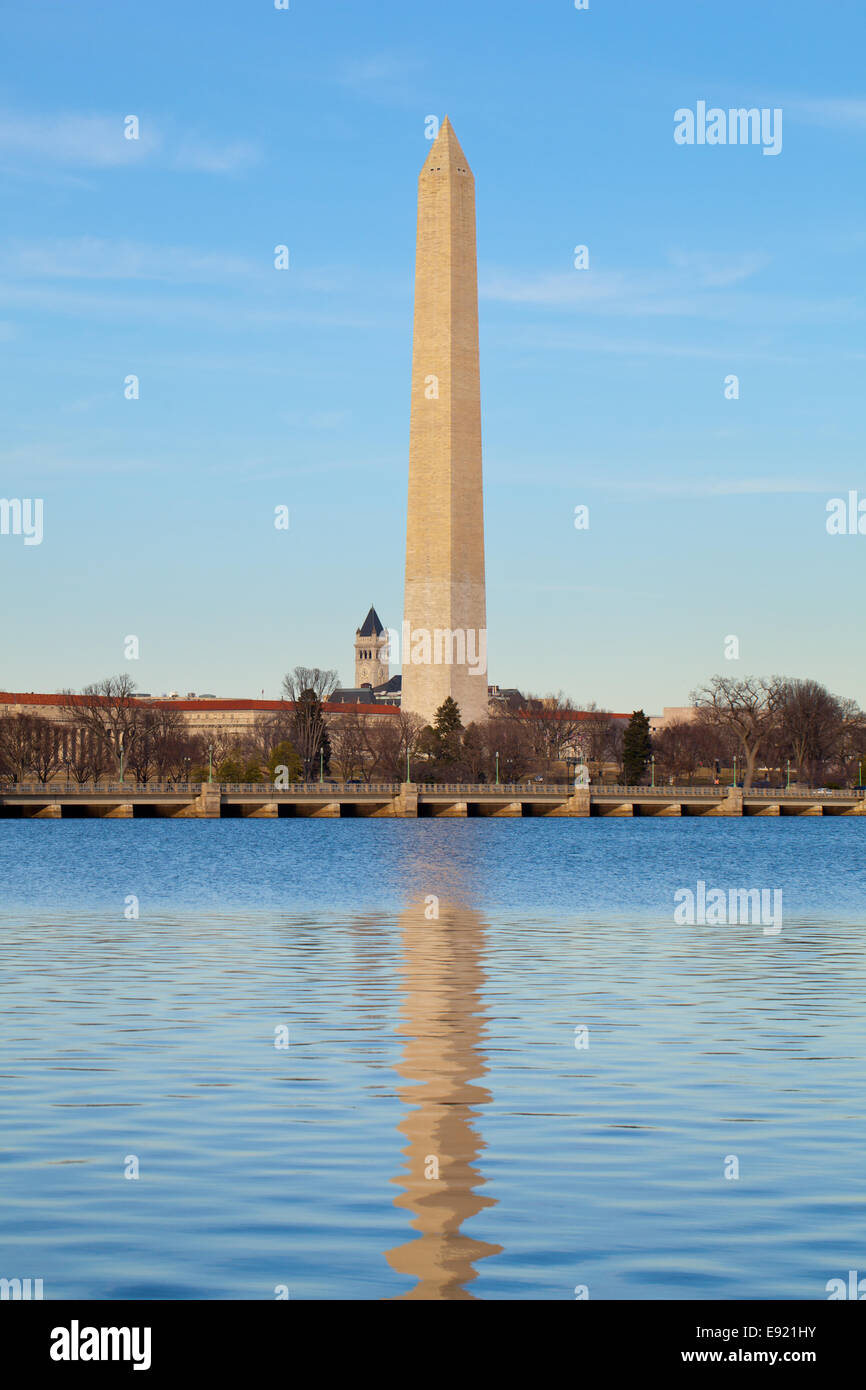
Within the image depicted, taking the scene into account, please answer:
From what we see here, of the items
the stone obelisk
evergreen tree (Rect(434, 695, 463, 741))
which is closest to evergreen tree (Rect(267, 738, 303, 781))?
evergreen tree (Rect(434, 695, 463, 741))

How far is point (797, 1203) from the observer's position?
11.5 meters

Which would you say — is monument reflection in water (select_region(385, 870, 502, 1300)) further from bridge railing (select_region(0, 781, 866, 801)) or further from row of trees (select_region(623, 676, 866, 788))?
row of trees (select_region(623, 676, 866, 788))

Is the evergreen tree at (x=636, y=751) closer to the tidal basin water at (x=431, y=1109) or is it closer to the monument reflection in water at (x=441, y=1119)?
the tidal basin water at (x=431, y=1109)

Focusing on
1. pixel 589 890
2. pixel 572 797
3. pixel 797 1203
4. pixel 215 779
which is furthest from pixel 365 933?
pixel 215 779

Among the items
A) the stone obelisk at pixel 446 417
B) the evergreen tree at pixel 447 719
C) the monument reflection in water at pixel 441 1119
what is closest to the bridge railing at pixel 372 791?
the evergreen tree at pixel 447 719

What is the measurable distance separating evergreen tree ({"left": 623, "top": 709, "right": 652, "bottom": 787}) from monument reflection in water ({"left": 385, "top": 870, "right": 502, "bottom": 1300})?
134336 millimetres

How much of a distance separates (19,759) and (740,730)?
212ft

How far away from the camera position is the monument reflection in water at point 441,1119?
33.0 feet

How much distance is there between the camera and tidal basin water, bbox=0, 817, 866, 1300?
10125 millimetres

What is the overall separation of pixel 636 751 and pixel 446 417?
45.7 metres

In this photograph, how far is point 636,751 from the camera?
16312 centimetres

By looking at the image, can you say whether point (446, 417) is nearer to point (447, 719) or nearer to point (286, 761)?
point (447, 719)

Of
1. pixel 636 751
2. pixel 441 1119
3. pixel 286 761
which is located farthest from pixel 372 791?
pixel 441 1119

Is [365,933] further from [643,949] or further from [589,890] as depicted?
[589,890]
